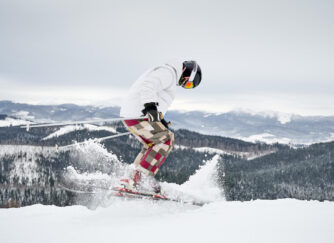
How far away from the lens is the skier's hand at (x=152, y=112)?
4523 mm

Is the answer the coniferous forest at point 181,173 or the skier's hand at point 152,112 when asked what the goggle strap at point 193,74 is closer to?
the skier's hand at point 152,112

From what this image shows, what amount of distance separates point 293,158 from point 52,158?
15470 centimetres

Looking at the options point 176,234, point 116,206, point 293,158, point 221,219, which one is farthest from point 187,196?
point 293,158

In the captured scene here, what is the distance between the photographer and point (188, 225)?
335cm

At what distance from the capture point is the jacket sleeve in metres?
4.57

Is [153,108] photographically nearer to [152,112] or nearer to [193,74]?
[152,112]

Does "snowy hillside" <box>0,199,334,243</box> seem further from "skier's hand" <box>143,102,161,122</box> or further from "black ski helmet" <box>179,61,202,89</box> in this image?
"black ski helmet" <box>179,61,202,89</box>

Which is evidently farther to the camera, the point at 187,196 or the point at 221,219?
the point at 187,196

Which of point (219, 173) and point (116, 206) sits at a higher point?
point (219, 173)

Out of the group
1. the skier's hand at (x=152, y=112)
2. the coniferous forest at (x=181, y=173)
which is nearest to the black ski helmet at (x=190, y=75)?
the skier's hand at (x=152, y=112)

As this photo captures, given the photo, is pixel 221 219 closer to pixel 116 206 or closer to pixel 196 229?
pixel 196 229

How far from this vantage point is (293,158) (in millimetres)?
190500

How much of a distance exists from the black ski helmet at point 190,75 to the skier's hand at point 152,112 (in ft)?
3.35

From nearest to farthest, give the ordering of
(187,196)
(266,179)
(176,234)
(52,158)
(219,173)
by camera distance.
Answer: (176,234), (187,196), (219,173), (266,179), (52,158)
